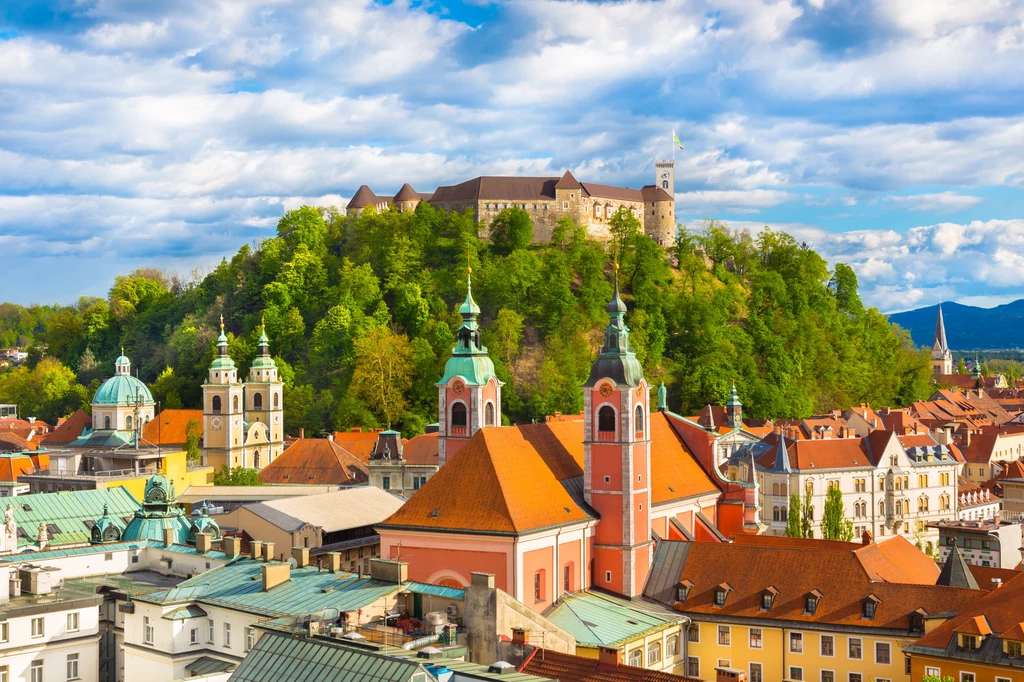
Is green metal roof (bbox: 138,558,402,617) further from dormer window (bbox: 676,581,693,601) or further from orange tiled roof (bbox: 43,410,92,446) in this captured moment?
orange tiled roof (bbox: 43,410,92,446)

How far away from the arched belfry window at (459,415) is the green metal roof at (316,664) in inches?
822

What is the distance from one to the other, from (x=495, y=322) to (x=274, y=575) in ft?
207

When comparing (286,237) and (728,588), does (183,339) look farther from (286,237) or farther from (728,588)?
(728,588)

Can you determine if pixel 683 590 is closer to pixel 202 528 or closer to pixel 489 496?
pixel 489 496

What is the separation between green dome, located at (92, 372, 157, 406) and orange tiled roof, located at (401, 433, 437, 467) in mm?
19677

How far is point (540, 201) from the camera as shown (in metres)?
112

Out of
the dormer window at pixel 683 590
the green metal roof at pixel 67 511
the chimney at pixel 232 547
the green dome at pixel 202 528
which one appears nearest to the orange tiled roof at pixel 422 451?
the green metal roof at pixel 67 511

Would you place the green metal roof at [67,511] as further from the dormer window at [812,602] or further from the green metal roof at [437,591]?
the dormer window at [812,602]

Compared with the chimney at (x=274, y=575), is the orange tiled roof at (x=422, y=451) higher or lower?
higher

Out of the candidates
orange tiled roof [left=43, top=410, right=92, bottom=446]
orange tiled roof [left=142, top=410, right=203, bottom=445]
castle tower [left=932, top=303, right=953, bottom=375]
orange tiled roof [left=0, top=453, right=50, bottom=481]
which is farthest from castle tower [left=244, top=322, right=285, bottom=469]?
castle tower [left=932, top=303, right=953, bottom=375]

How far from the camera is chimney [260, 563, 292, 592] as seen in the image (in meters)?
36.8

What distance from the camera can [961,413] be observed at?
12412 centimetres

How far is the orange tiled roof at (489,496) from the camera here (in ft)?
136

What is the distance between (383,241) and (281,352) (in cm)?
1236
